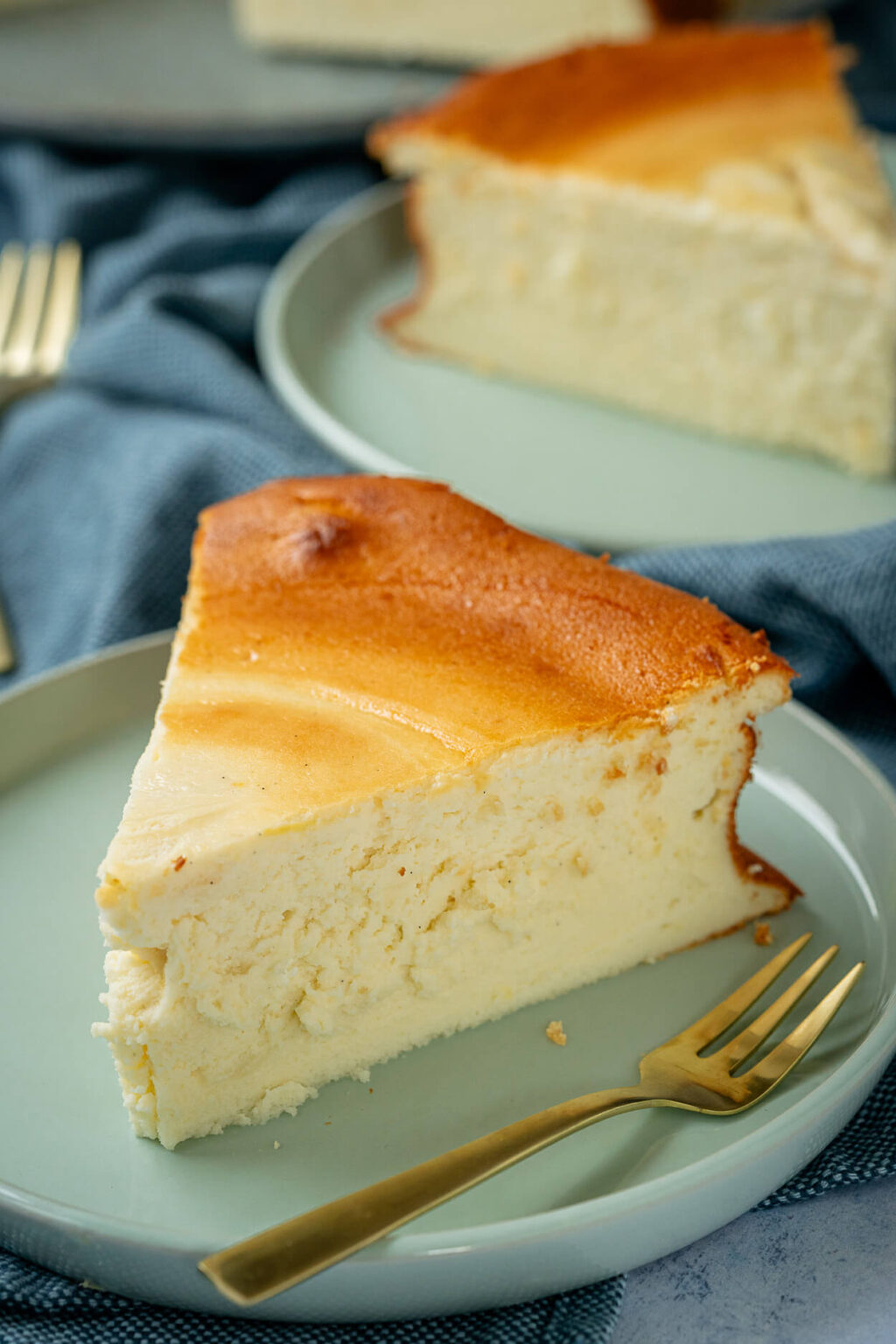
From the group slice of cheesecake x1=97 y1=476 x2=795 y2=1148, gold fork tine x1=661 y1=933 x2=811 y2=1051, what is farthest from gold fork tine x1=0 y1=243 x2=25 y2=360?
gold fork tine x1=661 y1=933 x2=811 y2=1051

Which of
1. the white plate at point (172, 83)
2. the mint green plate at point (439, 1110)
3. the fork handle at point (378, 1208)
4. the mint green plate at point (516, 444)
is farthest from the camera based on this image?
the white plate at point (172, 83)

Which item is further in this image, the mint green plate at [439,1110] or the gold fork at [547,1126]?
the mint green plate at [439,1110]

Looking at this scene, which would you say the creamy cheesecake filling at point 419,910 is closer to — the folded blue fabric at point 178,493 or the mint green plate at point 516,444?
the folded blue fabric at point 178,493

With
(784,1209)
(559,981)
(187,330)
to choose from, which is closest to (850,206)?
(187,330)

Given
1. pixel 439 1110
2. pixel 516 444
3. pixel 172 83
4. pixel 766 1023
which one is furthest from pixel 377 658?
pixel 172 83

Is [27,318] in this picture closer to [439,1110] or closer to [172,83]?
[172,83]

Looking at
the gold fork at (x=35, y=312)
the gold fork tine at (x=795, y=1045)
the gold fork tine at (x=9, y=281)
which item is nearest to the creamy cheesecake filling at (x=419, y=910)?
the gold fork tine at (x=795, y=1045)

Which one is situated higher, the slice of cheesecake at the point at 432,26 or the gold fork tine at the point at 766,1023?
the slice of cheesecake at the point at 432,26

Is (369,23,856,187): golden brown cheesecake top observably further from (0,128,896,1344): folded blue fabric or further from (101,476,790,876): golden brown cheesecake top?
(101,476,790,876): golden brown cheesecake top
